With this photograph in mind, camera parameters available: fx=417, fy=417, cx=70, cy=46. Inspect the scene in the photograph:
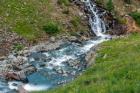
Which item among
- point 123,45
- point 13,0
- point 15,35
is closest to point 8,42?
point 15,35

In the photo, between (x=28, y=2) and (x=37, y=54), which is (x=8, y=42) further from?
(x=28, y=2)

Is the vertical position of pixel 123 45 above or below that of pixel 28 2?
below

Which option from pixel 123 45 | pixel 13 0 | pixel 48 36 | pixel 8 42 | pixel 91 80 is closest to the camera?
pixel 91 80

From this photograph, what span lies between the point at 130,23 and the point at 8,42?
1736cm

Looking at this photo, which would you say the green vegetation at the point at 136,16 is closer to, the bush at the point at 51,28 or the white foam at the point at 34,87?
the bush at the point at 51,28

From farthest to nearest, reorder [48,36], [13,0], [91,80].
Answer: [13,0]
[48,36]
[91,80]

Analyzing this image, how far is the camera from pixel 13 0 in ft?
171

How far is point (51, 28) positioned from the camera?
49188 mm

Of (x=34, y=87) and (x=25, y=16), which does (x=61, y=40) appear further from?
(x=34, y=87)

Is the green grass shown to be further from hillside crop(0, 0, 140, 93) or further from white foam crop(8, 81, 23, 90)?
white foam crop(8, 81, 23, 90)

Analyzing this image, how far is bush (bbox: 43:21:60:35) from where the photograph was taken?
49000mm

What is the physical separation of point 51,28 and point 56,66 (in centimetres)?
1118

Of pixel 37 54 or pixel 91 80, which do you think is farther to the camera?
pixel 37 54

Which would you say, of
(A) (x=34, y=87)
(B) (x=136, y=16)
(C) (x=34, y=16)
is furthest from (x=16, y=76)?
(B) (x=136, y=16)
